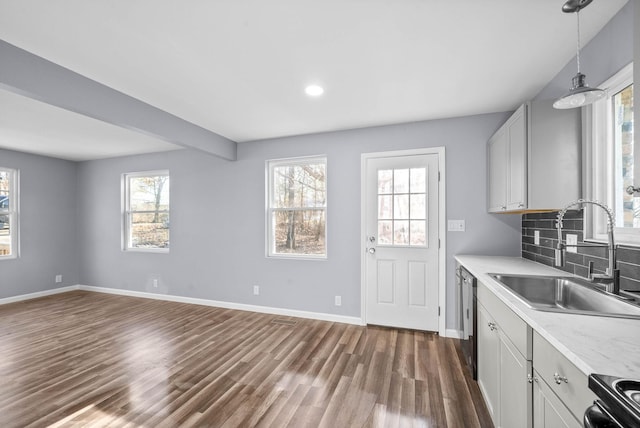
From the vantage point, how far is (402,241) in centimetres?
347

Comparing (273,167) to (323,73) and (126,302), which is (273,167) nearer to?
(323,73)

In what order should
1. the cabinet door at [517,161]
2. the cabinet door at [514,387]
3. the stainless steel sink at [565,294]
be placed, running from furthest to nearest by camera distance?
1. the cabinet door at [517,161]
2. the stainless steel sink at [565,294]
3. the cabinet door at [514,387]

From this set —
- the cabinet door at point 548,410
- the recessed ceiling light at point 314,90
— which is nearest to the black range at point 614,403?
the cabinet door at point 548,410

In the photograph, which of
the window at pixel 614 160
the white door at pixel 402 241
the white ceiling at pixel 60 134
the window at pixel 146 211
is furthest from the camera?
the window at pixel 146 211

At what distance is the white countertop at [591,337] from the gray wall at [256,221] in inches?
77.8

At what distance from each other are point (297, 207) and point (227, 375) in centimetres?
225

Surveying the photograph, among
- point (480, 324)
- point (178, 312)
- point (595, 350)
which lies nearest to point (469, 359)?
point (480, 324)

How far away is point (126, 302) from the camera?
15.4ft

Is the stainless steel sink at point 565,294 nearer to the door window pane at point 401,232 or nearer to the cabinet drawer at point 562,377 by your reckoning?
the cabinet drawer at point 562,377

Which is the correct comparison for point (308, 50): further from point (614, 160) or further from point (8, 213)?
point (8, 213)

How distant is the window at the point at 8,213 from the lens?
4746mm

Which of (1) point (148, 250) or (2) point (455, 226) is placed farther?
(1) point (148, 250)

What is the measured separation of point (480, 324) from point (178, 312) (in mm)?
3891

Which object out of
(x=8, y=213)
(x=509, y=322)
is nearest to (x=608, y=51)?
(x=509, y=322)
